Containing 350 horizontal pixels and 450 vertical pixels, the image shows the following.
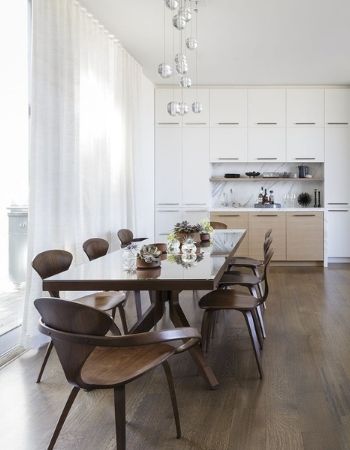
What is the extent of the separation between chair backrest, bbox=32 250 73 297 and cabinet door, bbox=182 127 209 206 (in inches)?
187

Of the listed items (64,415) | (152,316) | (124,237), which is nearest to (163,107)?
(124,237)

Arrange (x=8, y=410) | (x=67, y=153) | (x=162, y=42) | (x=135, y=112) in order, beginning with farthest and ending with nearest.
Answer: (x=135, y=112), (x=162, y=42), (x=67, y=153), (x=8, y=410)

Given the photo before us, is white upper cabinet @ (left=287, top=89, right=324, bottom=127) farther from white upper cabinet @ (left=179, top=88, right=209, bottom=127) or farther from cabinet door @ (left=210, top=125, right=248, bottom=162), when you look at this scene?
white upper cabinet @ (left=179, top=88, right=209, bottom=127)

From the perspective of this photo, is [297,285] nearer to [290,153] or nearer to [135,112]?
[290,153]

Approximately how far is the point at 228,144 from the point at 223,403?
5.70 m

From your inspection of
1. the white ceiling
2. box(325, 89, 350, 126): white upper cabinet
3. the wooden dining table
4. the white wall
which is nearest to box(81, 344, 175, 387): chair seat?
the wooden dining table

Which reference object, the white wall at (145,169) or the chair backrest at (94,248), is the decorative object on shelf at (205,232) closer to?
the chair backrest at (94,248)

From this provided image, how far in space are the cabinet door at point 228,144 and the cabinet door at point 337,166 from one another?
1433 mm

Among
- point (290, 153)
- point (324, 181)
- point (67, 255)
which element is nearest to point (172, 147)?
point (290, 153)

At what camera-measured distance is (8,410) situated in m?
2.40

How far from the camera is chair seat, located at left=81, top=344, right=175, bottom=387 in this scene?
1731 millimetres

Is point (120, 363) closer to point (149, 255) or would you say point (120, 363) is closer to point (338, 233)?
point (149, 255)

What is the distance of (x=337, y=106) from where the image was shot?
7418 mm

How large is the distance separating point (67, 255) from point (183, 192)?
4.74 m
